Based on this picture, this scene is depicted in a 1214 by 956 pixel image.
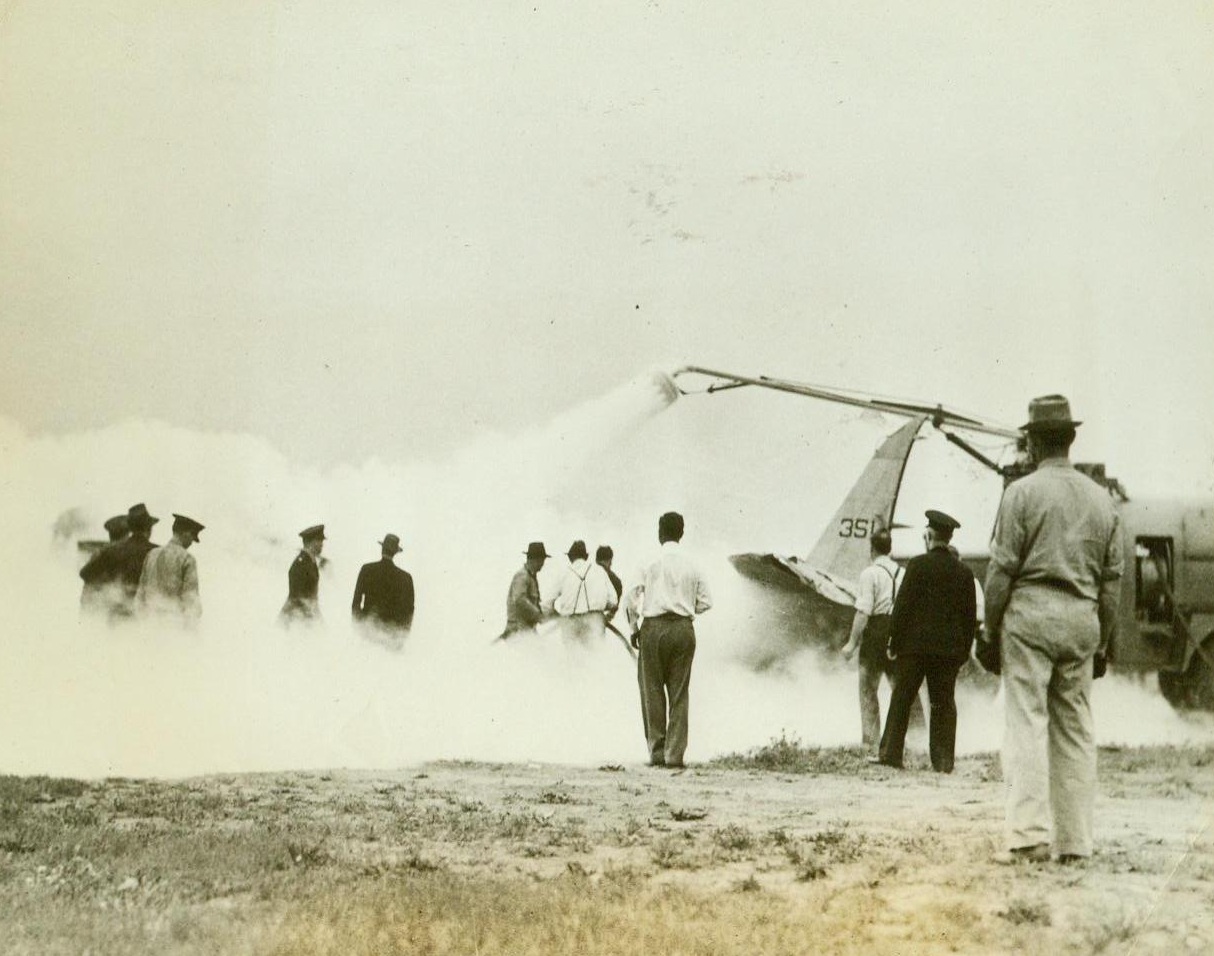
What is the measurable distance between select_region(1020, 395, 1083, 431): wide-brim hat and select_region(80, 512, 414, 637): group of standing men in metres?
2.63

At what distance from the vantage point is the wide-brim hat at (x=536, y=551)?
237 inches

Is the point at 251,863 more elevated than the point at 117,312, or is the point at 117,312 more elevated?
the point at 117,312

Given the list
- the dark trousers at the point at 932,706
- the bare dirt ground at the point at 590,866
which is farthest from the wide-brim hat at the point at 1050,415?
the bare dirt ground at the point at 590,866

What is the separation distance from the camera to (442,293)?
19.8 feet

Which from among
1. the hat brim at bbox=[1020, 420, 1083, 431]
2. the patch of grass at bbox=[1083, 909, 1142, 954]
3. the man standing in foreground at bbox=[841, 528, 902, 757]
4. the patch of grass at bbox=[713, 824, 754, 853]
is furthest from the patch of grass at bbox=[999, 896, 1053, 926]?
the hat brim at bbox=[1020, 420, 1083, 431]

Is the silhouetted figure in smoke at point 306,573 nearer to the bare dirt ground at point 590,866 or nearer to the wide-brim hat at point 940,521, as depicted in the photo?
the bare dirt ground at point 590,866

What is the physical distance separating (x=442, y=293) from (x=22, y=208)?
6.38ft

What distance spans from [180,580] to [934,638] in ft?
10.5

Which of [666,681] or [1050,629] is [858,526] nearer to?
[666,681]

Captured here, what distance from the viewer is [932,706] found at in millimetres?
5965

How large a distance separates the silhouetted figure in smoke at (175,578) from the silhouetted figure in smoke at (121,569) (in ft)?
0.16

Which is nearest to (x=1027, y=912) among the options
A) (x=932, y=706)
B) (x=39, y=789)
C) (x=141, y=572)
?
(x=932, y=706)

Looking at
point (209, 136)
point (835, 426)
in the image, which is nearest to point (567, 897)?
point (835, 426)

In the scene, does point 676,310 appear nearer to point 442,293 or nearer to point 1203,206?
point 442,293
